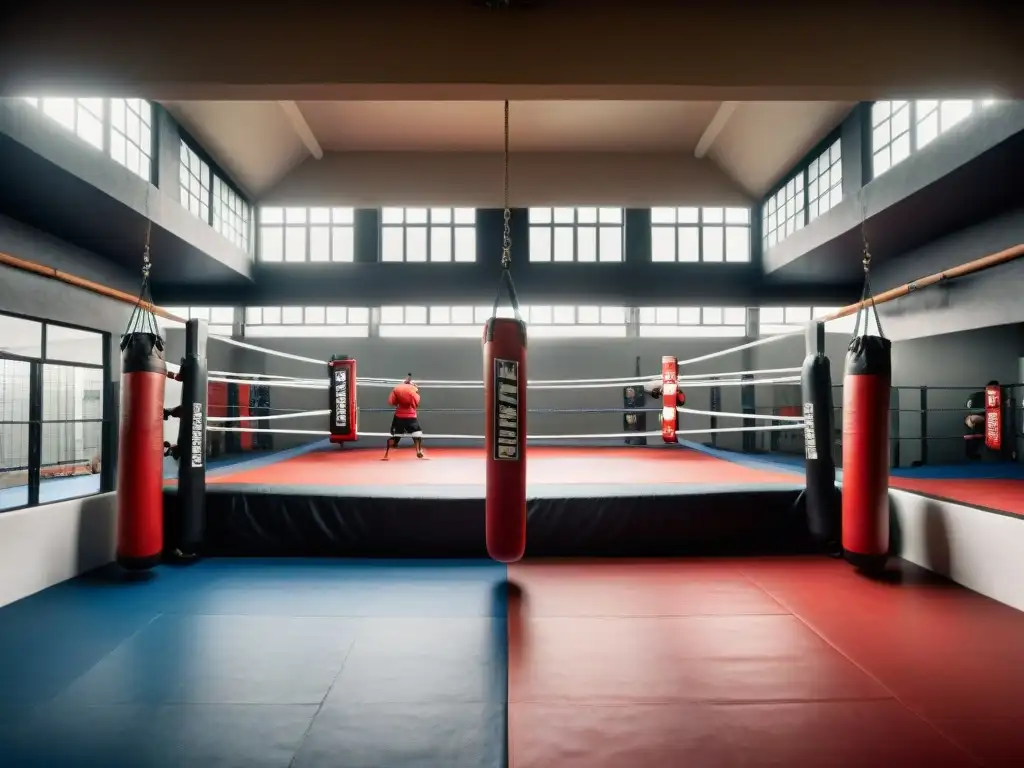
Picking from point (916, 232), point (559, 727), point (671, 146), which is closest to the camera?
point (559, 727)

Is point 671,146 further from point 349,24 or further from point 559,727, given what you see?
point 559,727

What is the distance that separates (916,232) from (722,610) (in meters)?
5.03

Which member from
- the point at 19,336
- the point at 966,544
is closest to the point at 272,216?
the point at 19,336

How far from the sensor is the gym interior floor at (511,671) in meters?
1.31

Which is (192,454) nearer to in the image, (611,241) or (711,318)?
(611,241)

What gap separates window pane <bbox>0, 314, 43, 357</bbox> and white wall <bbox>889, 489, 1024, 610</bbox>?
980cm

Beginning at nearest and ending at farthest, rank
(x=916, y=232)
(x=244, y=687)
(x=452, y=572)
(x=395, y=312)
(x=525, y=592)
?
(x=244, y=687) < (x=525, y=592) < (x=452, y=572) < (x=916, y=232) < (x=395, y=312)

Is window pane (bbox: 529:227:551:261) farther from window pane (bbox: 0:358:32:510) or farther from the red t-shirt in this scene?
window pane (bbox: 0:358:32:510)

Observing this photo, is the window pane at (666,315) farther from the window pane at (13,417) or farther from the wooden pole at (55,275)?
the window pane at (13,417)

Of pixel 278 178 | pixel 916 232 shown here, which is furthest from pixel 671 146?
pixel 278 178

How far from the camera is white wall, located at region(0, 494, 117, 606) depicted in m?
2.29

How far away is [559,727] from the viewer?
4.52 ft

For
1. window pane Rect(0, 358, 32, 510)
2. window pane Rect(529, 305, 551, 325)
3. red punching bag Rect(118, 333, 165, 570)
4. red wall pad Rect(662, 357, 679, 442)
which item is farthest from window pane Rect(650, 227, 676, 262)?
window pane Rect(0, 358, 32, 510)

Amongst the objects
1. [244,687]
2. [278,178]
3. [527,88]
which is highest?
[278,178]
